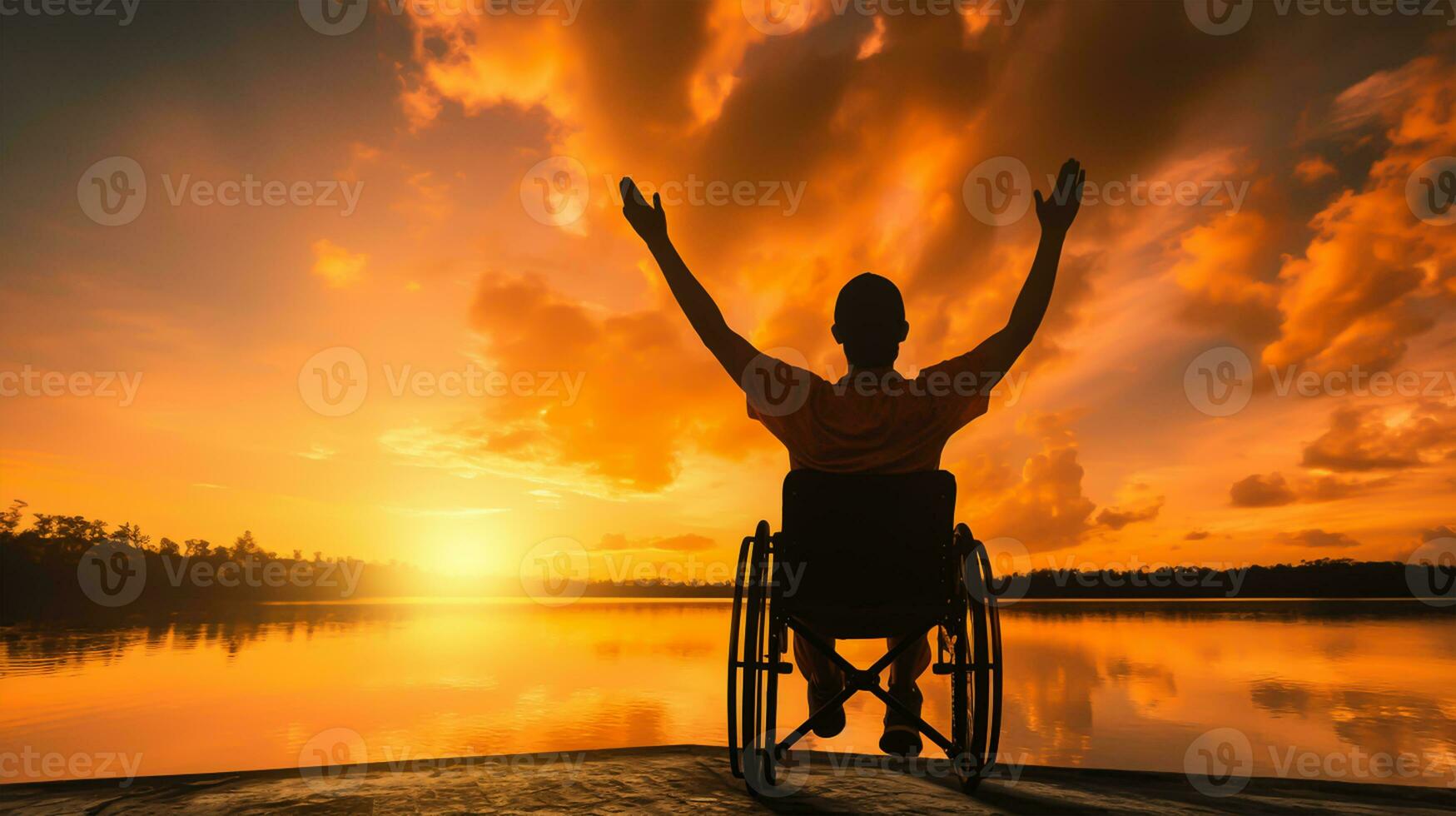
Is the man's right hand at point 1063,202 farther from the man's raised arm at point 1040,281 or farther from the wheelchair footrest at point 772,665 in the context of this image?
the wheelchair footrest at point 772,665

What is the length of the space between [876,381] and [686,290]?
845 mm

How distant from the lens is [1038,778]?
3531mm

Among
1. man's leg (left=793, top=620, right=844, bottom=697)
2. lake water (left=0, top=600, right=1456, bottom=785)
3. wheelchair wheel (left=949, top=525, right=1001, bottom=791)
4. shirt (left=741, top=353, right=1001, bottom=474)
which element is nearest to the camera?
wheelchair wheel (left=949, top=525, right=1001, bottom=791)

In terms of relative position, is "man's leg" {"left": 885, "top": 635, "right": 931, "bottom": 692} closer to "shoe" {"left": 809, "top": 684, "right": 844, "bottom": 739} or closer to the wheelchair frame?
the wheelchair frame

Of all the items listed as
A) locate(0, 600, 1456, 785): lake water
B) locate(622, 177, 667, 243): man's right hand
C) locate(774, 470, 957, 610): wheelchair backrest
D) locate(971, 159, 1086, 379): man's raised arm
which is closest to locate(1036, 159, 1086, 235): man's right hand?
locate(971, 159, 1086, 379): man's raised arm

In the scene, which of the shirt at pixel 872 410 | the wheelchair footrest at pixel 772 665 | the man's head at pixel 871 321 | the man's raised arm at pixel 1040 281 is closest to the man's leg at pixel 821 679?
the wheelchair footrest at pixel 772 665

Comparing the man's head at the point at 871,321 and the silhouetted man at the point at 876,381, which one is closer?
the silhouetted man at the point at 876,381

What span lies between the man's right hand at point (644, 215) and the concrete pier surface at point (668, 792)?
7.25 ft

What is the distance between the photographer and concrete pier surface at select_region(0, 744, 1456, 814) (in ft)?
9.04

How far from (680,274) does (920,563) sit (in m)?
1.45

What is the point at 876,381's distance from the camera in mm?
2943

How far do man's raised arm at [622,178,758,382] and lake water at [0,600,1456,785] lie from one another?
22.3 ft

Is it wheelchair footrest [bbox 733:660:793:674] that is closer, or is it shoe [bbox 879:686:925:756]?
wheelchair footrest [bbox 733:660:793:674]

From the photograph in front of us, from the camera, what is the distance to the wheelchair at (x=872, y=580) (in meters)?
2.71
